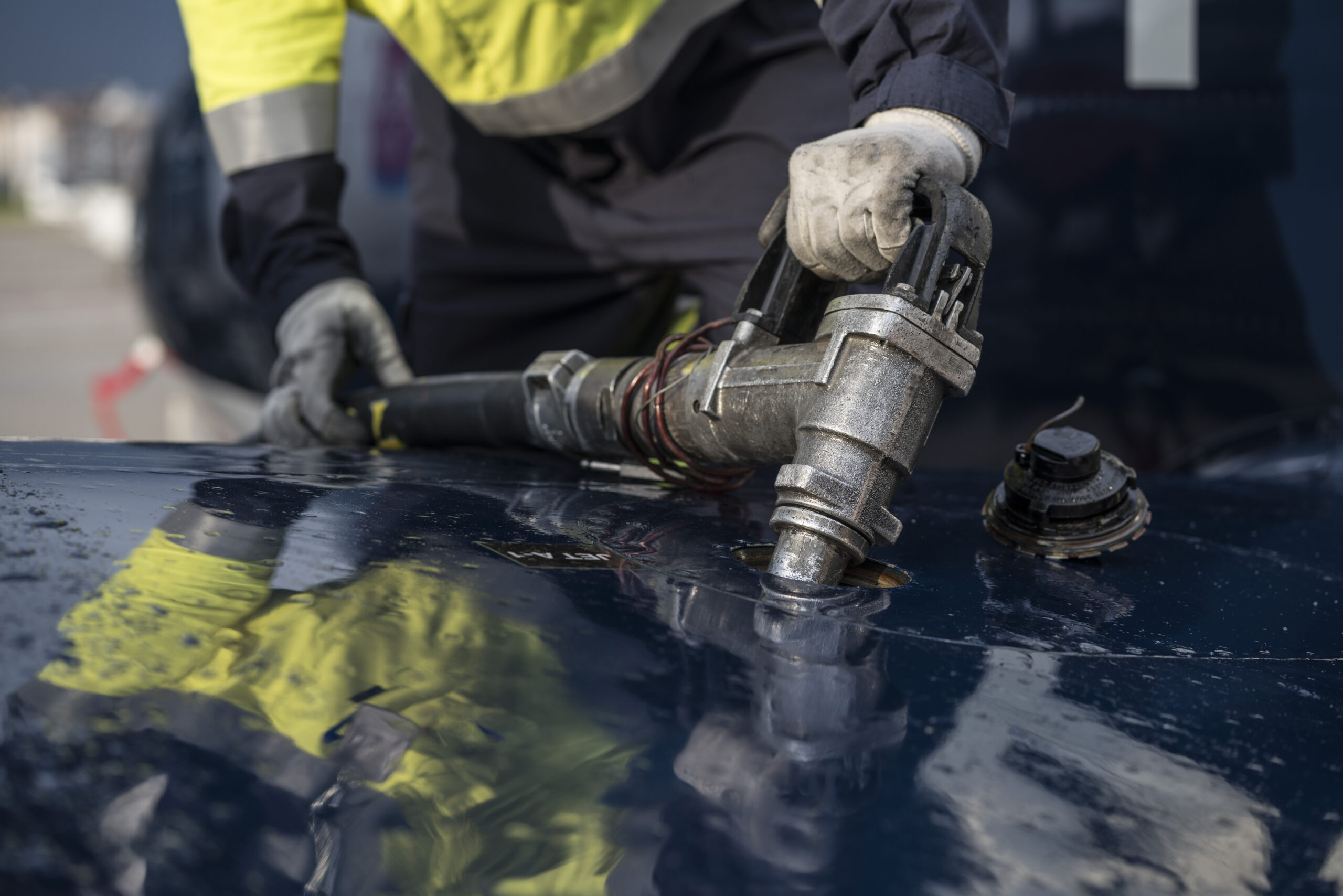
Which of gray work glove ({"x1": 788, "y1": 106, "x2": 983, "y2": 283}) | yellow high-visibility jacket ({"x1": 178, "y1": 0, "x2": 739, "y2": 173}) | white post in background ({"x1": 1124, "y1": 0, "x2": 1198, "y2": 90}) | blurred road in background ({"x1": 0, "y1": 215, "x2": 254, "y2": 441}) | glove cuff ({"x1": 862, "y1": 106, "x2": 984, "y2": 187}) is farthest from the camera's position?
blurred road in background ({"x1": 0, "y1": 215, "x2": 254, "y2": 441})

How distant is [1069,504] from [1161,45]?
1414mm

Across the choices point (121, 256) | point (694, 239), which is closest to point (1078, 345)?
point (694, 239)

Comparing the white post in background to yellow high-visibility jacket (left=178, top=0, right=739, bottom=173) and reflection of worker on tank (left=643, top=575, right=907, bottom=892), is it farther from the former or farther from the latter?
reflection of worker on tank (left=643, top=575, right=907, bottom=892)

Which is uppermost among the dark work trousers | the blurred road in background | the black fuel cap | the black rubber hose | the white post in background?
the white post in background

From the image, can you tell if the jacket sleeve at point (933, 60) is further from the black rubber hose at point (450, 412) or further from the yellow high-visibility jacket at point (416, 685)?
the yellow high-visibility jacket at point (416, 685)

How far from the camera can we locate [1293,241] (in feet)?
7.03

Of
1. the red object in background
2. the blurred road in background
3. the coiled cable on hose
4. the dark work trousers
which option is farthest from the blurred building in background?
the coiled cable on hose

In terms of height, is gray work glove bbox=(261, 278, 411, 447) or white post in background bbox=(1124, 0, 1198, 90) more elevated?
white post in background bbox=(1124, 0, 1198, 90)

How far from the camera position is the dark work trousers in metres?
1.85

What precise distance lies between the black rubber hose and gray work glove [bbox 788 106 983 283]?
1.73ft

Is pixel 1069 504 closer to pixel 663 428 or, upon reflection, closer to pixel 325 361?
pixel 663 428

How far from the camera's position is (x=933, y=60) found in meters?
1.22

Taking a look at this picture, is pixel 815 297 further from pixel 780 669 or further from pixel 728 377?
pixel 780 669

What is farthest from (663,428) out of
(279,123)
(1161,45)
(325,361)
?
(1161,45)
